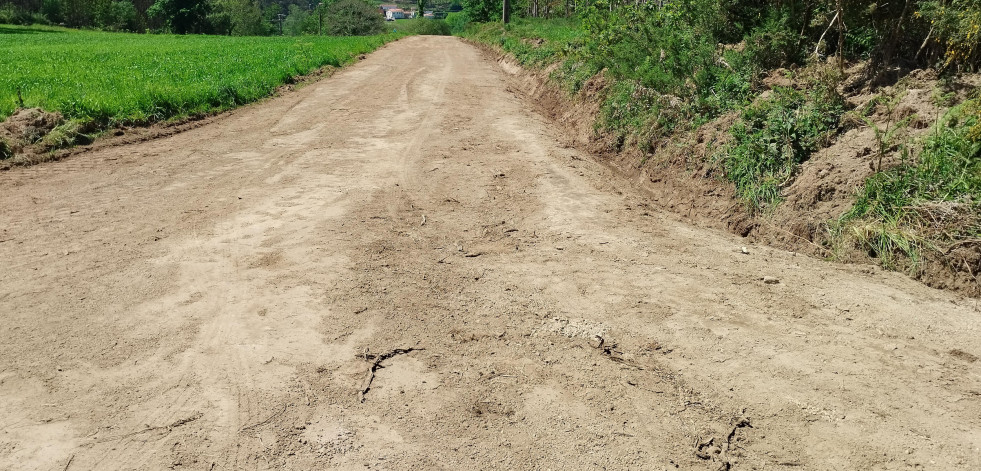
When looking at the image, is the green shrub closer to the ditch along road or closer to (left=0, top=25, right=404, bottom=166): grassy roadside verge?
the ditch along road

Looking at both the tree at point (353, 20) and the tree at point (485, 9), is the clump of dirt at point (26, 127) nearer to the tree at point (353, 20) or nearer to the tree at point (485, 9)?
the tree at point (485, 9)

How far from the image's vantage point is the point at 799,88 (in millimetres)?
8289

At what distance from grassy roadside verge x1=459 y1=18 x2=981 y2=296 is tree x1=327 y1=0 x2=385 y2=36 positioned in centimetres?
5551

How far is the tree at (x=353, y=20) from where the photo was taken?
6231cm

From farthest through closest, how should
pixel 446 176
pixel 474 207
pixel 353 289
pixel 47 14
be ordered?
pixel 47 14
pixel 446 176
pixel 474 207
pixel 353 289

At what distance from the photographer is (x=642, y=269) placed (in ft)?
18.9

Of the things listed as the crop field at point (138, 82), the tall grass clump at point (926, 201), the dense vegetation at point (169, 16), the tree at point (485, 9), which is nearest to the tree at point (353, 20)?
the dense vegetation at point (169, 16)

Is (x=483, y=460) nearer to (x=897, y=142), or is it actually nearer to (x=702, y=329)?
(x=702, y=329)

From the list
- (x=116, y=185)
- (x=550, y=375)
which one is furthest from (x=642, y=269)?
(x=116, y=185)

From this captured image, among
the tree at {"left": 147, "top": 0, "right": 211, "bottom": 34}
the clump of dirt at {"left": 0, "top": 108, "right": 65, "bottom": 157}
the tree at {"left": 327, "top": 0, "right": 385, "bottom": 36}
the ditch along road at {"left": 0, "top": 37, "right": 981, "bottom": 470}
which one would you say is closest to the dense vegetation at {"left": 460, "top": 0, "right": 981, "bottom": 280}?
the ditch along road at {"left": 0, "top": 37, "right": 981, "bottom": 470}

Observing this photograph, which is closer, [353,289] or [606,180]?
[353,289]

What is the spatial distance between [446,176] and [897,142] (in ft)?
17.0

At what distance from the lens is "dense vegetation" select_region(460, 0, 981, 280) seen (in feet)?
19.1

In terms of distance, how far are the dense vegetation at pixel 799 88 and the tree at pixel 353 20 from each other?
53868 millimetres
